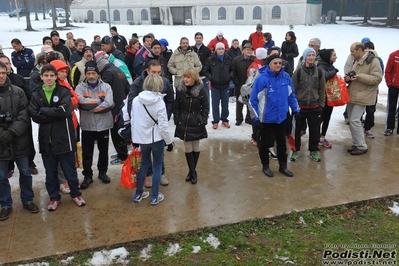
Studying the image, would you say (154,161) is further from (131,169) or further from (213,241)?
(213,241)

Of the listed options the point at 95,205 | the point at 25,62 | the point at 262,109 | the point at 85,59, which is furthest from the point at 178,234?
the point at 25,62

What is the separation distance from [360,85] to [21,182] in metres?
5.62

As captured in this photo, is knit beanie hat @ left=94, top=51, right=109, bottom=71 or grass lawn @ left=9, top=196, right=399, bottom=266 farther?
knit beanie hat @ left=94, top=51, right=109, bottom=71

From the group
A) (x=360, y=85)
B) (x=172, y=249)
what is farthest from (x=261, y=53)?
(x=172, y=249)

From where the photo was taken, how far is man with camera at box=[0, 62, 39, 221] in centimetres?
455

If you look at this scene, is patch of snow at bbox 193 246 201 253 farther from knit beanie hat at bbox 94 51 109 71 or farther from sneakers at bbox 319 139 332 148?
sneakers at bbox 319 139 332 148

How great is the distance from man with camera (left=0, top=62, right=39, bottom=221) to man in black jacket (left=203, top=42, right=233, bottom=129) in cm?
434

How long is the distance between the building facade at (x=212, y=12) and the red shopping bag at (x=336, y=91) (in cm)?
3498

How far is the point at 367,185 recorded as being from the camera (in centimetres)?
557

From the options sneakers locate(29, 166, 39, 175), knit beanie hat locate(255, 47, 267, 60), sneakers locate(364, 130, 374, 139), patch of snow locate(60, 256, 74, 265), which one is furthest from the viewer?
sneakers locate(364, 130, 374, 139)

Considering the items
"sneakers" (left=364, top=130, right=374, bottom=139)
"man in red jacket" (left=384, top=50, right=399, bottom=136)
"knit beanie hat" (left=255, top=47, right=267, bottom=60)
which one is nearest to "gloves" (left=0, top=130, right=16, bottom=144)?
"knit beanie hat" (left=255, top=47, right=267, bottom=60)

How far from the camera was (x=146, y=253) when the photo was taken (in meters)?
4.12

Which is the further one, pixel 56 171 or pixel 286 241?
pixel 56 171

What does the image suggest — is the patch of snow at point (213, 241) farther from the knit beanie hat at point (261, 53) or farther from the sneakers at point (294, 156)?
the knit beanie hat at point (261, 53)
